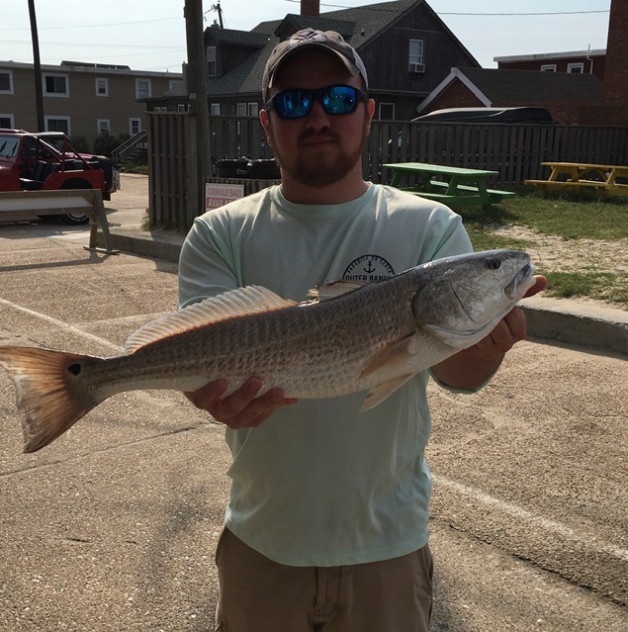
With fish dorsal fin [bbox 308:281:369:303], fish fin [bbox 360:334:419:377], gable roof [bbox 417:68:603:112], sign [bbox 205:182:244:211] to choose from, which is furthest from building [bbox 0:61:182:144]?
fish fin [bbox 360:334:419:377]

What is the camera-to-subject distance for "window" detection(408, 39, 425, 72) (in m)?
45.6

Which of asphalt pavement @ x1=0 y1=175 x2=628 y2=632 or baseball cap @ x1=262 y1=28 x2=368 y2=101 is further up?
baseball cap @ x1=262 y1=28 x2=368 y2=101

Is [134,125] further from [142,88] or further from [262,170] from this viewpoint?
[262,170]

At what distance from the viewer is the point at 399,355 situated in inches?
77.4

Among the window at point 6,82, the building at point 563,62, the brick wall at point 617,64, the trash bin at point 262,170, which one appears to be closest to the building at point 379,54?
the building at point 563,62

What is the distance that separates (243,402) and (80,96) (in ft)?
192

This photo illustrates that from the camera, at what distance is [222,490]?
4445mm

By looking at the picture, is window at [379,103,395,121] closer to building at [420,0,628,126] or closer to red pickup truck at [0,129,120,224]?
building at [420,0,628,126]

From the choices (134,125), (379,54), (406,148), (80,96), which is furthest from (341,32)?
(406,148)

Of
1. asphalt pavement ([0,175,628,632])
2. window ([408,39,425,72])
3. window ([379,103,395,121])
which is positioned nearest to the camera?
asphalt pavement ([0,175,628,632])

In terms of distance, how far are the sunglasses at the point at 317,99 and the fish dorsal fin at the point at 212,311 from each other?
1.82 ft

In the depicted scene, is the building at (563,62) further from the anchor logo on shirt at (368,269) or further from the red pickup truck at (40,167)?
the anchor logo on shirt at (368,269)

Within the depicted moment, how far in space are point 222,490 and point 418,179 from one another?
1360cm

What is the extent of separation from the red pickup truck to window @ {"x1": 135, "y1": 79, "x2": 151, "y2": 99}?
137ft
